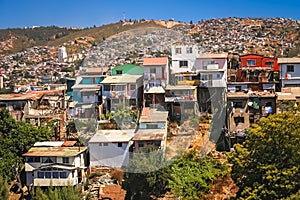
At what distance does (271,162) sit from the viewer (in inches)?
315

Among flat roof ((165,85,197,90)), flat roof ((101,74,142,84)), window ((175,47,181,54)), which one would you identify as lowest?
flat roof ((165,85,197,90))

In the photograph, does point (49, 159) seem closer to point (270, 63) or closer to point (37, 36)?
point (270, 63)

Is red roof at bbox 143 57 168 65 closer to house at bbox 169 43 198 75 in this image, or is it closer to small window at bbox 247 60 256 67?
house at bbox 169 43 198 75

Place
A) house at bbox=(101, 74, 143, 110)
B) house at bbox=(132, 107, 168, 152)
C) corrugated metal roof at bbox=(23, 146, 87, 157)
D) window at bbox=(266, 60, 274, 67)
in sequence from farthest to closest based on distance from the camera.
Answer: window at bbox=(266, 60, 274, 67) < house at bbox=(101, 74, 143, 110) < corrugated metal roof at bbox=(23, 146, 87, 157) < house at bbox=(132, 107, 168, 152)

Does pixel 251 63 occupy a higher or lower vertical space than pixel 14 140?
higher

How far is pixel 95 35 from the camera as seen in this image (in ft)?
129

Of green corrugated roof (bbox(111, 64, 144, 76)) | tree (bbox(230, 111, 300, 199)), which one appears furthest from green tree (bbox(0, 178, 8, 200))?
tree (bbox(230, 111, 300, 199))

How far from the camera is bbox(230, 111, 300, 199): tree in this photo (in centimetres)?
764

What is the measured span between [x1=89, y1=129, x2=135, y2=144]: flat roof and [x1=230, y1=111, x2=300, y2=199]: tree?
9.21 feet

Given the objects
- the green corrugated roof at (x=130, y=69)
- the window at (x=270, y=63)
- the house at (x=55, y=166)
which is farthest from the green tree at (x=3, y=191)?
the window at (x=270, y=63)

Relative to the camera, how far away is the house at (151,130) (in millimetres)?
10148

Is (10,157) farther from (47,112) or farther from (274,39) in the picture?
(274,39)

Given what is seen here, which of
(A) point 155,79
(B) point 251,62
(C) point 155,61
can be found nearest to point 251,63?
(B) point 251,62

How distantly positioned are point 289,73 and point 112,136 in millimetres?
4815
